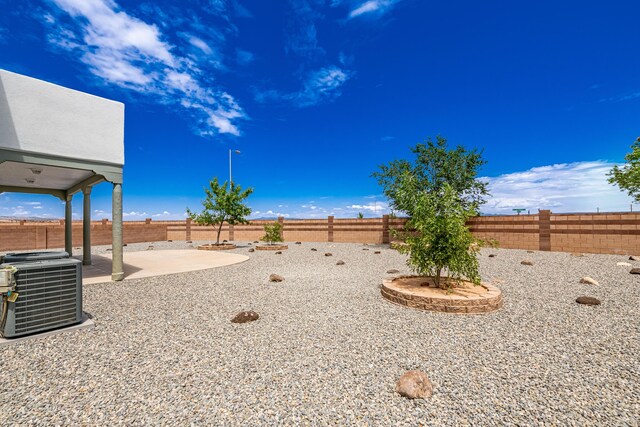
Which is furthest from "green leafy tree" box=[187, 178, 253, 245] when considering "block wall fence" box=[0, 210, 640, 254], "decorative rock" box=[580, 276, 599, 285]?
"decorative rock" box=[580, 276, 599, 285]

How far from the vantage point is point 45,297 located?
4410 millimetres

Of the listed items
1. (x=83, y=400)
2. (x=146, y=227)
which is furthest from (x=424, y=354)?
(x=146, y=227)

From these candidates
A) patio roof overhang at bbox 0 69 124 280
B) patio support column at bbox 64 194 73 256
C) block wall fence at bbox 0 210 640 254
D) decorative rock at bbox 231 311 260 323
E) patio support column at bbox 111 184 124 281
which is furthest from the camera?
block wall fence at bbox 0 210 640 254

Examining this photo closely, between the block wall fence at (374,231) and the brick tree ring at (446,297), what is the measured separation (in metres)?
9.94

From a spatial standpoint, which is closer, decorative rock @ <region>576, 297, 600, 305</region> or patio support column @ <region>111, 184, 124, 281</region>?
decorative rock @ <region>576, 297, 600, 305</region>

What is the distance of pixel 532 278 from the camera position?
866 centimetres

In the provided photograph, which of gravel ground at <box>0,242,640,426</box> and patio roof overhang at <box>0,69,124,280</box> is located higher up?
patio roof overhang at <box>0,69,124,280</box>

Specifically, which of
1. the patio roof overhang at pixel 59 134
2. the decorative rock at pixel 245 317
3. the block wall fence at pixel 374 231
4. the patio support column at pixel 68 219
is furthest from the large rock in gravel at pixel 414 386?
the patio support column at pixel 68 219

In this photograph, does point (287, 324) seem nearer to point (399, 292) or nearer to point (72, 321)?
point (399, 292)

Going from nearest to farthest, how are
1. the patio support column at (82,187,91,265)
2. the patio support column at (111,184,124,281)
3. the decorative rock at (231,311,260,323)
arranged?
the decorative rock at (231,311,260,323) → the patio support column at (111,184,124,281) → the patio support column at (82,187,91,265)

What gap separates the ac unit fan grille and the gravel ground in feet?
0.95

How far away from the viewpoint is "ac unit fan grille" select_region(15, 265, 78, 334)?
4182mm

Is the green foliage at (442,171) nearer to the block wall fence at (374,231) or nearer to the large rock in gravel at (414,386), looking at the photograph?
the block wall fence at (374,231)

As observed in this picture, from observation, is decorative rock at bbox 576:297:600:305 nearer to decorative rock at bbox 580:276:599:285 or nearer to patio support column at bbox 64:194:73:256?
decorative rock at bbox 580:276:599:285
